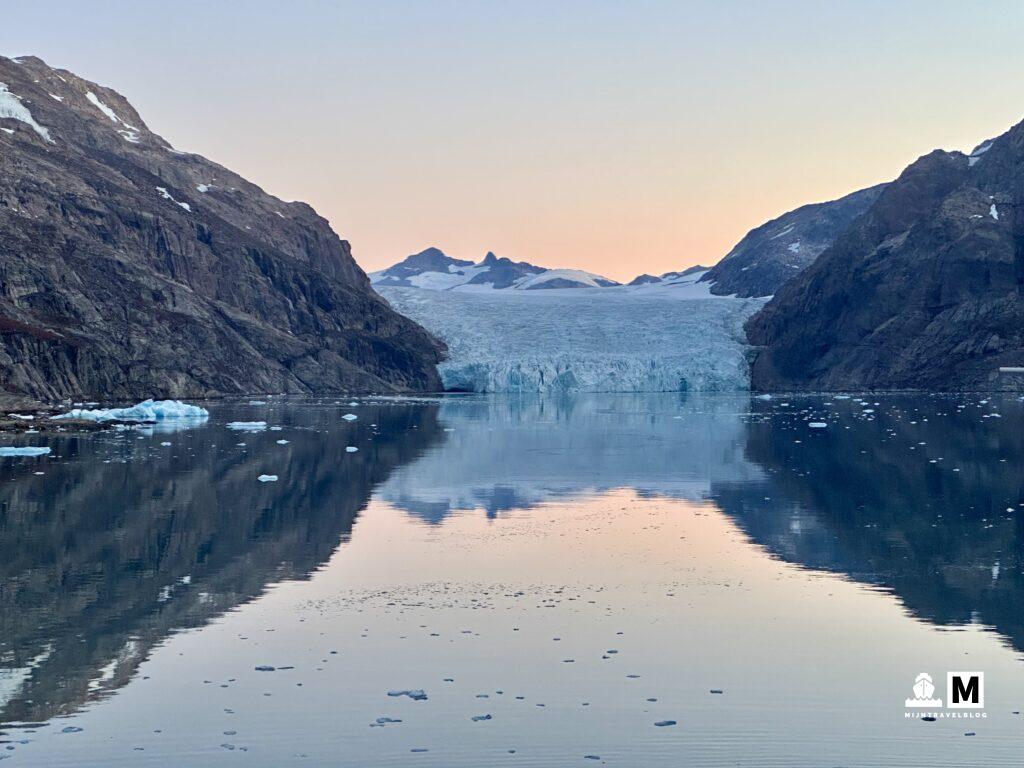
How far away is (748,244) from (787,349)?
7555 centimetres

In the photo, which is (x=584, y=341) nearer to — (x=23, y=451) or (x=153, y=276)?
(x=153, y=276)

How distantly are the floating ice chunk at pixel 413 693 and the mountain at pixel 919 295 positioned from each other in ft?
298

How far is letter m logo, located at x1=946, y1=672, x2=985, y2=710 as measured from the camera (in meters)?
12.0

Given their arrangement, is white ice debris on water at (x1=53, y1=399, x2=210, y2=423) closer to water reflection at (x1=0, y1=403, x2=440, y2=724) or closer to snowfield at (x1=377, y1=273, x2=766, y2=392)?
water reflection at (x1=0, y1=403, x2=440, y2=724)

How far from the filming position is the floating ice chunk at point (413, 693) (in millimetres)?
12203

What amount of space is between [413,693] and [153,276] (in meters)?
85.9

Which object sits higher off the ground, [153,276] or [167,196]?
[167,196]

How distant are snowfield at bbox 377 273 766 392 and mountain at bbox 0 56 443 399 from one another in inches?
173

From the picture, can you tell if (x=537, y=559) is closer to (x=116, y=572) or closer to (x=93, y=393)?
(x=116, y=572)

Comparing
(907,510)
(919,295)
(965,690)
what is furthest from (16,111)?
(965,690)

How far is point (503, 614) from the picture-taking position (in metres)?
15.9

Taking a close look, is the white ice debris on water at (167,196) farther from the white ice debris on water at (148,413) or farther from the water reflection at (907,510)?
the water reflection at (907,510)

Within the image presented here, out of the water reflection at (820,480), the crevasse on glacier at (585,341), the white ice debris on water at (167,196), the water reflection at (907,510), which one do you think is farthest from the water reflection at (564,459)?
the white ice debris on water at (167,196)

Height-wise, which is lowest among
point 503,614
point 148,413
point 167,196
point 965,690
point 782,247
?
point 965,690
